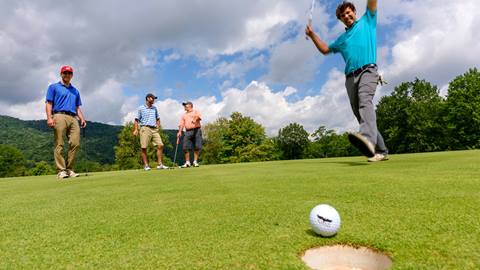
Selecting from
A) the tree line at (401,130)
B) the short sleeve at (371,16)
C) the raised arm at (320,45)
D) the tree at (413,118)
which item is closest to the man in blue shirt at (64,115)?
the raised arm at (320,45)

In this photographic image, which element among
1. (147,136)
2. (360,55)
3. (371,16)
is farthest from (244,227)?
(147,136)

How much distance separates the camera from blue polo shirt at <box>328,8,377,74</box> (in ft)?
20.6

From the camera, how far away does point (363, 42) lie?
20.6ft

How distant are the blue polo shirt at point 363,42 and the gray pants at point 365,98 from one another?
0.20 m

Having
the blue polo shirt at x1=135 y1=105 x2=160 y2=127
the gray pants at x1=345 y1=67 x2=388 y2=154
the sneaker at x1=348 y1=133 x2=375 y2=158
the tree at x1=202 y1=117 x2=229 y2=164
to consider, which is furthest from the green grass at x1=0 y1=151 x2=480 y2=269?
the tree at x1=202 y1=117 x2=229 y2=164

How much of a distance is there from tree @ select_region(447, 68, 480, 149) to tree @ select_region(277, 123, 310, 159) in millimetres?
33054

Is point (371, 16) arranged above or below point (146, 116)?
above

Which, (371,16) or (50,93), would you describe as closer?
(371,16)

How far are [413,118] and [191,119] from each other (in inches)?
1816

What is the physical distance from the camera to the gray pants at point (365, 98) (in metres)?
5.82

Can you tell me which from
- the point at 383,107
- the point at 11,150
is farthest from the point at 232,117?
the point at 11,150

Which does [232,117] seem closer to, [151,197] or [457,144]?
[457,144]

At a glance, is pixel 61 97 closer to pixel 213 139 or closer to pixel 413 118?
pixel 413 118

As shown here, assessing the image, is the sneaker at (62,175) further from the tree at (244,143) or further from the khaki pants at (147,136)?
the tree at (244,143)
